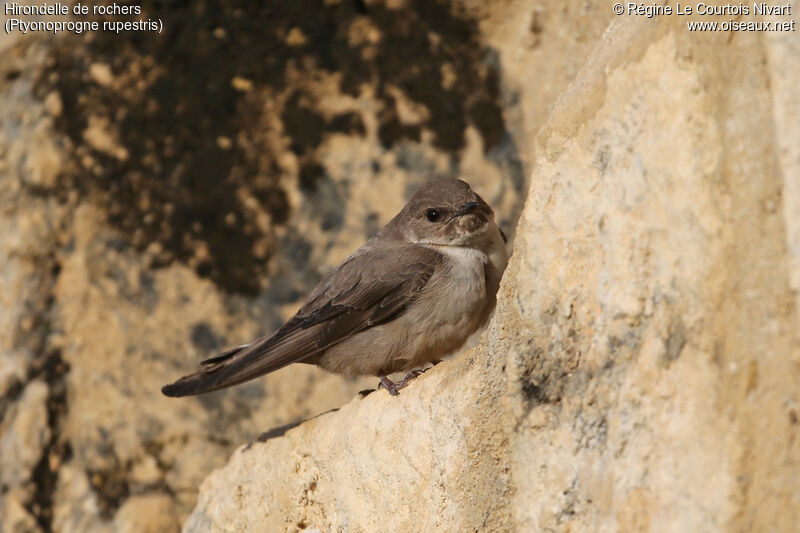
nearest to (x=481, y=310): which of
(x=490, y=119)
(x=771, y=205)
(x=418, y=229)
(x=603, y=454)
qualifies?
(x=418, y=229)

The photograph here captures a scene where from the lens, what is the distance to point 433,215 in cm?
445

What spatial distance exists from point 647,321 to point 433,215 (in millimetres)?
2414

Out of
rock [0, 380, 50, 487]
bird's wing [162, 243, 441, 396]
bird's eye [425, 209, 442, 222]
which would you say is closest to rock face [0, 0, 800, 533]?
rock [0, 380, 50, 487]

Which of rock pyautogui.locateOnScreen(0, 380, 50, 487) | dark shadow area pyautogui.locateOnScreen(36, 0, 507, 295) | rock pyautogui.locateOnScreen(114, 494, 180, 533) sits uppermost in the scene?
dark shadow area pyautogui.locateOnScreen(36, 0, 507, 295)

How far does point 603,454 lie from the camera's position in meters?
2.16

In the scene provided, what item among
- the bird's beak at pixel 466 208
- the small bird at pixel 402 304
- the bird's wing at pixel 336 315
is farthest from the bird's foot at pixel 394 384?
the bird's beak at pixel 466 208

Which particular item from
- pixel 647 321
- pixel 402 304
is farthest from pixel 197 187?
pixel 647 321

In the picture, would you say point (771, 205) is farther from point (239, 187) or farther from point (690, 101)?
point (239, 187)

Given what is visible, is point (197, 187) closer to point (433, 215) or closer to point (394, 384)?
point (433, 215)

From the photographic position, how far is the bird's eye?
443 cm

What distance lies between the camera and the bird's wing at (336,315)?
13.8 ft

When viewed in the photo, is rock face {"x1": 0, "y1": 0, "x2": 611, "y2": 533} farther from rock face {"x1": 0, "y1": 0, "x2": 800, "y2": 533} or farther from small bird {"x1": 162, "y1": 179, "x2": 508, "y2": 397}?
small bird {"x1": 162, "y1": 179, "x2": 508, "y2": 397}

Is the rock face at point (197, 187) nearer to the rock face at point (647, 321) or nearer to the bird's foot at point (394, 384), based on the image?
the bird's foot at point (394, 384)

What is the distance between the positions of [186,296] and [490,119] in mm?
1869
